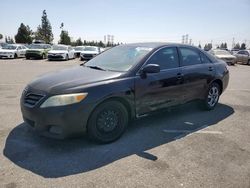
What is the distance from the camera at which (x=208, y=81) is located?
6031 mm

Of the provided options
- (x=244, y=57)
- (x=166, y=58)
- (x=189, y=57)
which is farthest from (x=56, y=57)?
(x=166, y=58)

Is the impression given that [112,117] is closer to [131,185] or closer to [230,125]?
[131,185]

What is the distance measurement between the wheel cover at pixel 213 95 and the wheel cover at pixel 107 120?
Answer: 291cm

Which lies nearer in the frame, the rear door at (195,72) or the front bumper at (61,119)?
the front bumper at (61,119)

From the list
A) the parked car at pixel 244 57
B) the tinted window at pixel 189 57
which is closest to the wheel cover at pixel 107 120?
the tinted window at pixel 189 57

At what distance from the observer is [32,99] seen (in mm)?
4027

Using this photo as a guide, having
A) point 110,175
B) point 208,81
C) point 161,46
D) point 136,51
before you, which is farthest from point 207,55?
point 110,175

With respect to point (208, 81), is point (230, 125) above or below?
below

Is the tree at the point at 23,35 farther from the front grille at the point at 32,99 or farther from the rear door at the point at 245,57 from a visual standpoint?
the front grille at the point at 32,99

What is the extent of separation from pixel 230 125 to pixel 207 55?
5.98 ft

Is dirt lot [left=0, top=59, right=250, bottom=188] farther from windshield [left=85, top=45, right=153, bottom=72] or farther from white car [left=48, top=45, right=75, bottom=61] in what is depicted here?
white car [left=48, top=45, right=75, bottom=61]

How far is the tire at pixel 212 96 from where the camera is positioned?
6217 millimetres

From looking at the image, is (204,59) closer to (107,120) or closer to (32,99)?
(107,120)

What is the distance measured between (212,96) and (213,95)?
0.05 metres
